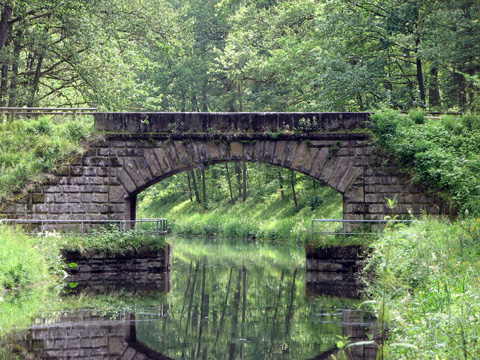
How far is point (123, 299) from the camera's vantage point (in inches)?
520

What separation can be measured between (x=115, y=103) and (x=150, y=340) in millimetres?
16518

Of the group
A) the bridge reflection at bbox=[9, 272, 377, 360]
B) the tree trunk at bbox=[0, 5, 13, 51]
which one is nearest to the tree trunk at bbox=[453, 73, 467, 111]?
the bridge reflection at bbox=[9, 272, 377, 360]

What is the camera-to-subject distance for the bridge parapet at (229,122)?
1833 centimetres

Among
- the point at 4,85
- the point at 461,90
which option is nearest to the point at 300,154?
the point at 461,90

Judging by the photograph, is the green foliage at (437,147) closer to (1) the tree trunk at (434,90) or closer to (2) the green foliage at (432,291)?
(2) the green foliage at (432,291)

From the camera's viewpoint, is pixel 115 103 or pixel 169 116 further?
pixel 115 103

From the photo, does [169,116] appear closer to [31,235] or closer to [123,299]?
[31,235]

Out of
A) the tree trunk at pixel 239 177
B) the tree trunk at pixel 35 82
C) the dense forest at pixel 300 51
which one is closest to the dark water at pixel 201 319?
the dense forest at pixel 300 51

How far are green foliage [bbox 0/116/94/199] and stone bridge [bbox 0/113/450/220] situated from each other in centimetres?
33

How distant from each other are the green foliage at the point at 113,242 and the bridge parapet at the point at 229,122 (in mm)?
2869

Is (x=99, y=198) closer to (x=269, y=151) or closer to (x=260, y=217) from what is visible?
(x=269, y=151)

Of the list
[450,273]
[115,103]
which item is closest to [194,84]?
[115,103]

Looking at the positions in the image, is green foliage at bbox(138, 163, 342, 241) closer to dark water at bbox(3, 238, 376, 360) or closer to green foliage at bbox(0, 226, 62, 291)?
dark water at bbox(3, 238, 376, 360)

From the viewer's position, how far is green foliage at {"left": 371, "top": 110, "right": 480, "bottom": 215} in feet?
55.6
